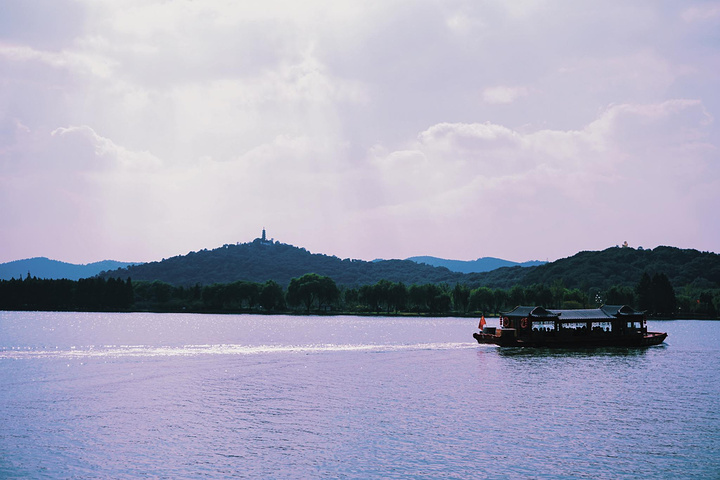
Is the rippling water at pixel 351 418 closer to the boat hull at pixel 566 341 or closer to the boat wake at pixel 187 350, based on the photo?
the boat wake at pixel 187 350

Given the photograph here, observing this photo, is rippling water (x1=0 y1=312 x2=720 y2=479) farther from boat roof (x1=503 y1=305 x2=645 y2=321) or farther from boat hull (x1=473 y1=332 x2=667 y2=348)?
boat roof (x1=503 y1=305 x2=645 y2=321)

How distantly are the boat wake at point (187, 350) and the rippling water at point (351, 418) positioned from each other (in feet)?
9.94

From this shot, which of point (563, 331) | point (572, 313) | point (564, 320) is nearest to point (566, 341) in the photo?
point (563, 331)

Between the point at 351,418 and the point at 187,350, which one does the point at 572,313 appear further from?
the point at 351,418

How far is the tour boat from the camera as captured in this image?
400 ft

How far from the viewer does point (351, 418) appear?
50594mm

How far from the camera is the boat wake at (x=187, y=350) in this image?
96.1 meters

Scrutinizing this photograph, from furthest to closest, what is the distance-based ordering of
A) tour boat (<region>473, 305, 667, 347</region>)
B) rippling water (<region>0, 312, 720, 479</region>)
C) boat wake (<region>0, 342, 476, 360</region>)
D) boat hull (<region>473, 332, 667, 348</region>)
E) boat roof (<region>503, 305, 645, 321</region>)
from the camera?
1. boat roof (<region>503, 305, 645, 321</region>)
2. tour boat (<region>473, 305, 667, 347</region>)
3. boat hull (<region>473, 332, 667, 348</region>)
4. boat wake (<region>0, 342, 476, 360</region>)
5. rippling water (<region>0, 312, 720, 479</region>)

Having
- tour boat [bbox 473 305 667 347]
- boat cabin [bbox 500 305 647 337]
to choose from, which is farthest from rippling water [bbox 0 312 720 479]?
boat cabin [bbox 500 305 647 337]

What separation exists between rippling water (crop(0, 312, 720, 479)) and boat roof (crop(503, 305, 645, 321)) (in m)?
30.3

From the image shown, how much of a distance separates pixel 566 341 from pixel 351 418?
81.9 m

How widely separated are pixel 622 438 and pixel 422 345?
75250 mm

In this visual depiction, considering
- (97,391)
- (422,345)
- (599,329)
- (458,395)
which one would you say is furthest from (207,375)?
(599,329)

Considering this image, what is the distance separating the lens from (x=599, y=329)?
5039 inches
